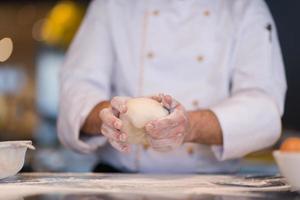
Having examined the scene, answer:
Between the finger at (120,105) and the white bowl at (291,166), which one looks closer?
the white bowl at (291,166)

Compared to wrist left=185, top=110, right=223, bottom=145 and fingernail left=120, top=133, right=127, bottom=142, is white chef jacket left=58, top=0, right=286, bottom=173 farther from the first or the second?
fingernail left=120, top=133, right=127, bottom=142

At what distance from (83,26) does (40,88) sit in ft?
8.42

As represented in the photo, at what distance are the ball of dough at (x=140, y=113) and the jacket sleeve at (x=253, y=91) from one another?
0.27 metres

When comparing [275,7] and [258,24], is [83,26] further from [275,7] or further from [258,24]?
[275,7]

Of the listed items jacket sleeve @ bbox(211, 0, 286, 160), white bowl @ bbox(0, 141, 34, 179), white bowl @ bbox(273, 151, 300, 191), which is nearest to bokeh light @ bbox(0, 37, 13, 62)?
white bowl @ bbox(0, 141, 34, 179)

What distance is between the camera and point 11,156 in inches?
45.6

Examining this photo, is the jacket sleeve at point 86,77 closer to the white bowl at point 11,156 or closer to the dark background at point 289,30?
the white bowl at point 11,156

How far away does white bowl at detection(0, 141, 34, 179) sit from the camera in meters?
1.14

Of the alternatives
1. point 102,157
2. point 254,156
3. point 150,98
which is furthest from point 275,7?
point 150,98

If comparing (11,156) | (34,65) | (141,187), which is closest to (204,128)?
(141,187)

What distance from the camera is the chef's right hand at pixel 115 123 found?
1.21 meters

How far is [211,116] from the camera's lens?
1428mm

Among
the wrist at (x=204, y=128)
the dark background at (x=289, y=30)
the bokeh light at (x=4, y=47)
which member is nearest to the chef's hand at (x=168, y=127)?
the wrist at (x=204, y=128)

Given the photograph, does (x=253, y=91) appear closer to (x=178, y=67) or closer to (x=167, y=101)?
(x=178, y=67)
